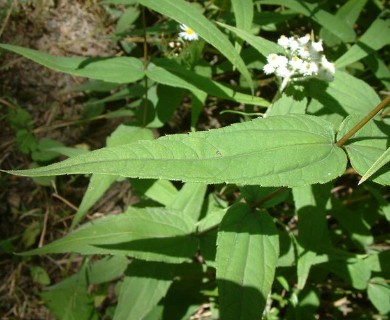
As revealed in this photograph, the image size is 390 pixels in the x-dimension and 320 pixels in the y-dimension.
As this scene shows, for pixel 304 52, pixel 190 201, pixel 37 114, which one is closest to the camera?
pixel 304 52

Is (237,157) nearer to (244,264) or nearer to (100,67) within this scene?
(244,264)

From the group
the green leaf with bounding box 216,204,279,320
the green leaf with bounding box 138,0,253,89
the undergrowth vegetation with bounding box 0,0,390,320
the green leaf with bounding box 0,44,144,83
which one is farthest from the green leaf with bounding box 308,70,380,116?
the green leaf with bounding box 0,44,144,83

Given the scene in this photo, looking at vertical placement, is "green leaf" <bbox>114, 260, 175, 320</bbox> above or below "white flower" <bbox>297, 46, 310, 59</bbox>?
below

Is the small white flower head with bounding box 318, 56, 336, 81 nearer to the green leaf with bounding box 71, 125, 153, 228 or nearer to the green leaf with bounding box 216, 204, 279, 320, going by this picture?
the green leaf with bounding box 216, 204, 279, 320

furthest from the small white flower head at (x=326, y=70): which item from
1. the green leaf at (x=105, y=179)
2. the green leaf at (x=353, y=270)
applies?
the green leaf at (x=353, y=270)

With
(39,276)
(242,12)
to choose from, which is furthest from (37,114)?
(242,12)

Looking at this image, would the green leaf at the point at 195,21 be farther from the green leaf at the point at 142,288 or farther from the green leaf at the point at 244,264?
the green leaf at the point at 142,288

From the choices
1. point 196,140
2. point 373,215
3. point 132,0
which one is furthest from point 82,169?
point 373,215
